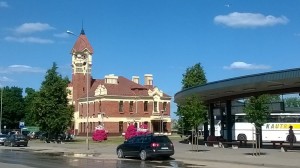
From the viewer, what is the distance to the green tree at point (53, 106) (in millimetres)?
61031

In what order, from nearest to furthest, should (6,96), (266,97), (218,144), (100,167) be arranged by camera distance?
(100,167) < (266,97) < (218,144) < (6,96)

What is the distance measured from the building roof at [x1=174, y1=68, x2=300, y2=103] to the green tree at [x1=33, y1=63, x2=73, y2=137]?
23.8 meters

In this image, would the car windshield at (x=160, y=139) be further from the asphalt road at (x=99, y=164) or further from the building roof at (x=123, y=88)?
the building roof at (x=123, y=88)

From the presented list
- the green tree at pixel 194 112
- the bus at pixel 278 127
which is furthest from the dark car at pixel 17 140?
the green tree at pixel 194 112

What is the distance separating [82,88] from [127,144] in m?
70.9

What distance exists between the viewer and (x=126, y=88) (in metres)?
96.2

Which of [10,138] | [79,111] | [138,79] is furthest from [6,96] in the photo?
[10,138]

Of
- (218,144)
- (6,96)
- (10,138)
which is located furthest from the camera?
(6,96)

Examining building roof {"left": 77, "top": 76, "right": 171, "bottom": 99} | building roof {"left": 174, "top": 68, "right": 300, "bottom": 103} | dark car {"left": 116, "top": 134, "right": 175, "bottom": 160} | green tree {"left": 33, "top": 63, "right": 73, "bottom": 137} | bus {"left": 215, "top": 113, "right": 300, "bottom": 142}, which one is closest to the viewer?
dark car {"left": 116, "top": 134, "right": 175, "bottom": 160}

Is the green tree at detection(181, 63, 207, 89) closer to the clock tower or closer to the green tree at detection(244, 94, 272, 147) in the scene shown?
the green tree at detection(244, 94, 272, 147)

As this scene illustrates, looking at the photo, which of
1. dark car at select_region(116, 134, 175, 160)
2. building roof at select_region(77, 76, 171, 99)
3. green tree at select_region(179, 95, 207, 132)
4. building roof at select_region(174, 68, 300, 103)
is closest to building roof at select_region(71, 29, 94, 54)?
building roof at select_region(77, 76, 171, 99)

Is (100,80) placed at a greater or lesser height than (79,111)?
greater

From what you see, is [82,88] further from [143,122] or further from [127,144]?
[127,144]

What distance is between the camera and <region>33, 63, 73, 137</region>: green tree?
6103 cm
